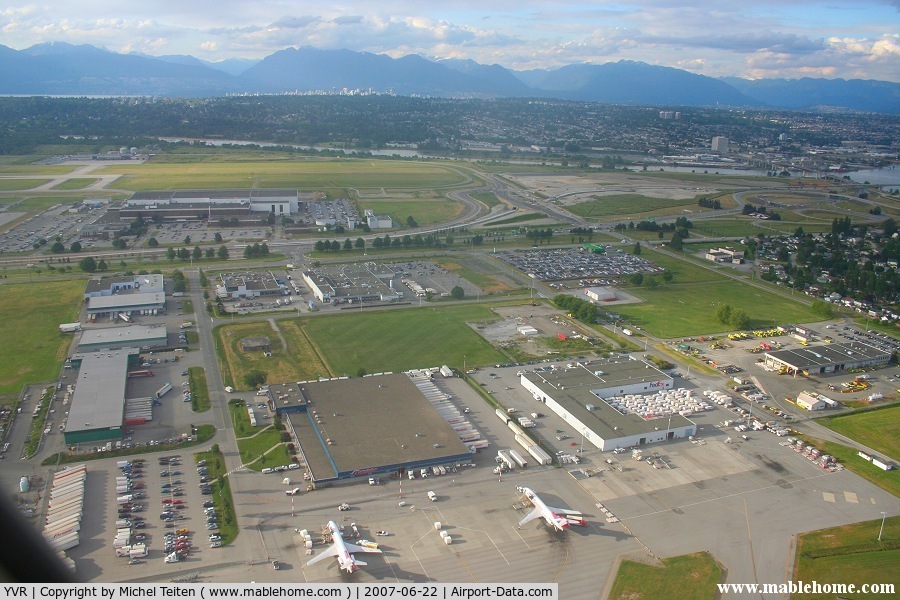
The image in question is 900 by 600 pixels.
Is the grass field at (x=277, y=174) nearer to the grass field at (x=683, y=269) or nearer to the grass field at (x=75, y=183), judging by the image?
the grass field at (x=75, y=183)

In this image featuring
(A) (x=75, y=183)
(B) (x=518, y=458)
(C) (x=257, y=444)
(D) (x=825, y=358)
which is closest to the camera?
(B) (x=518, y=458)

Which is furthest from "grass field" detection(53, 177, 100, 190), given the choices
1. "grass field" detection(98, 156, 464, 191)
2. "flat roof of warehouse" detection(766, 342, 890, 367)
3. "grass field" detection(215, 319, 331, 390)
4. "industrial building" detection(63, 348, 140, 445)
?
"flat roof of warehouse" detection(766, 342, 890, 367)

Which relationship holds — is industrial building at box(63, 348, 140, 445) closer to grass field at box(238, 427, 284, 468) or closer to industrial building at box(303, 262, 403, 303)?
grass field at box(238, 427, 284, 468)

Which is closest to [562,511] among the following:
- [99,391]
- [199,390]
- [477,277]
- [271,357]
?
Answer: [199,390]

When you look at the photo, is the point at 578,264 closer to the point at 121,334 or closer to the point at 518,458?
the point at 518,458

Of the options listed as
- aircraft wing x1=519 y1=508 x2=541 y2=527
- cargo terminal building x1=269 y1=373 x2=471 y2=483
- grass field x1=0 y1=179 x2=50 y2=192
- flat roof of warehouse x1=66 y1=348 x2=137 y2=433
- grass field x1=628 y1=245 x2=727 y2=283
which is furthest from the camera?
grass field x1=0 y1=179 x2=50 y2=192

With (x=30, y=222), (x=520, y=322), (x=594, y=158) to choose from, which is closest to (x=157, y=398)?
(x=520, y=322)

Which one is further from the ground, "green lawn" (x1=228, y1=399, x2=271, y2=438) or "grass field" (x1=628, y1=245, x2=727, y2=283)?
"grass field" (x1=628, y1=245, x2=727, y2=283)

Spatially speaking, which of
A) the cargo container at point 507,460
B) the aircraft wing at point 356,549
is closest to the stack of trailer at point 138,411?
the aircraft wing at point 356,549

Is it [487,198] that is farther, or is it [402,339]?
[487,198]
